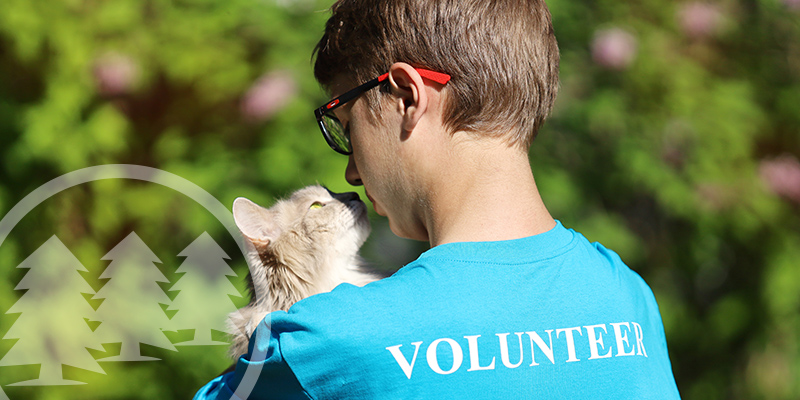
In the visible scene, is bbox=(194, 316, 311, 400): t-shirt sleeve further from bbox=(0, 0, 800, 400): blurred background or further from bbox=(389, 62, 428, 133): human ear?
bbox=(0, 0, 800, 400): blurred background

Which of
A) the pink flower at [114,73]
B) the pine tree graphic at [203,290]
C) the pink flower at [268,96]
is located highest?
the pink flower at [114,73]

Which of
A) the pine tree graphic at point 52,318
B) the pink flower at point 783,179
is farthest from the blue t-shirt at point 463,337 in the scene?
the pink flower at point 783,179

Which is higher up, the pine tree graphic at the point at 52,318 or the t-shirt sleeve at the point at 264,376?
the t-shirt sleeve at the point at 264,376

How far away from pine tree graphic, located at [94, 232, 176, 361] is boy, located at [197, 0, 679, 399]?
2030 millimetres

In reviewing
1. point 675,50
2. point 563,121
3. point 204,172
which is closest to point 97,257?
point 204,172

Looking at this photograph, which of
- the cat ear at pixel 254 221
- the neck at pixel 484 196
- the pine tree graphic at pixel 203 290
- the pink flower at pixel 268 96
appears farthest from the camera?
the pink flower at pixel 268 96

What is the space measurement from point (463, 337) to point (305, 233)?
4.43 ft

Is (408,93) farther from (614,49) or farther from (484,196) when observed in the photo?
(614,49)

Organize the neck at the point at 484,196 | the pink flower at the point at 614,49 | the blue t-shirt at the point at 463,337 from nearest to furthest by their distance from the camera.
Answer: the blue t-shirt at the point at 463,337
the neck at the point at 484,196
the pink flower at the point at 614,49

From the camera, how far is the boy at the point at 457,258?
1089mm

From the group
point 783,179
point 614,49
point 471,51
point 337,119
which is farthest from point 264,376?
point 783,179

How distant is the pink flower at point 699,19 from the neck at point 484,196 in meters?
2.66

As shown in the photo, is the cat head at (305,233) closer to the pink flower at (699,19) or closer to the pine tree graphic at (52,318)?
the pine tree graphic at (52,318)

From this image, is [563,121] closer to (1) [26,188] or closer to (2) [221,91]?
(2) [221,91]
